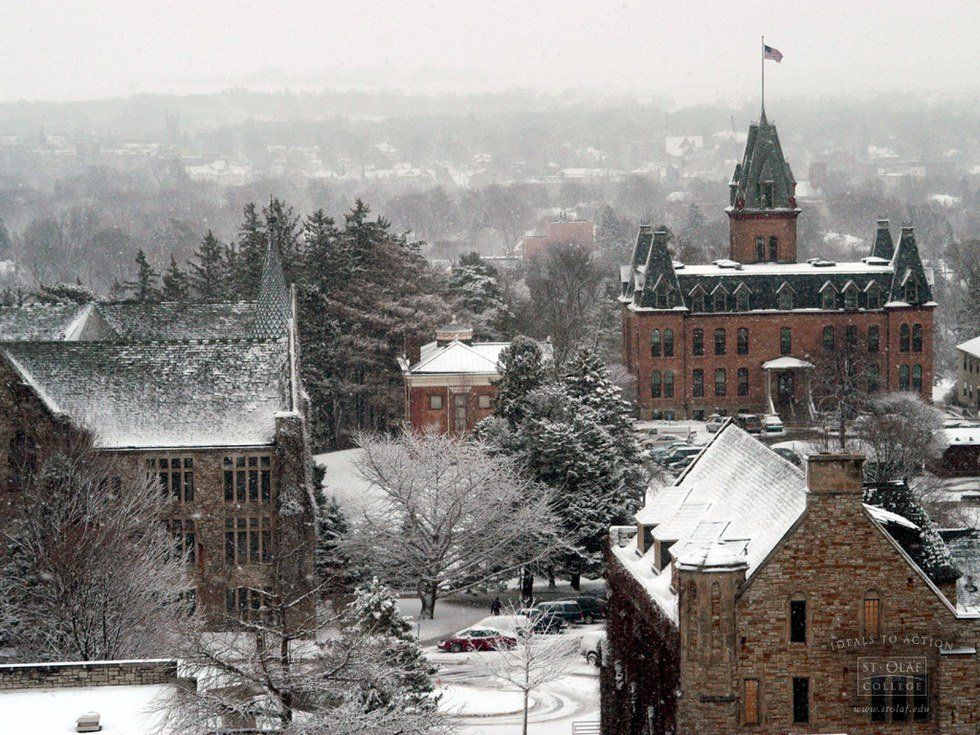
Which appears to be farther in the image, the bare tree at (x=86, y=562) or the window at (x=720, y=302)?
the window at (x=720, y=302)

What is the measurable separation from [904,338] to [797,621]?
6741cm

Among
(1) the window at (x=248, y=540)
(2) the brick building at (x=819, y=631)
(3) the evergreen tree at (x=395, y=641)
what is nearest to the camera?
(2) the brick building at (x=819, y=631)

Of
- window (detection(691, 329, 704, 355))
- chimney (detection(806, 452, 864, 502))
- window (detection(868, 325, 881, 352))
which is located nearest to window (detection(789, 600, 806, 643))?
chimney (detection(806, 452, 864, 502))

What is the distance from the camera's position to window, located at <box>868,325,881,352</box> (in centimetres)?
10281

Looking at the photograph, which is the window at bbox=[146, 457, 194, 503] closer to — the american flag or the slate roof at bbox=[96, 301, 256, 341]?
the slate roof at bbox=[96, 301, 256, 341]

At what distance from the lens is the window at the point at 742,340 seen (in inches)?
4065

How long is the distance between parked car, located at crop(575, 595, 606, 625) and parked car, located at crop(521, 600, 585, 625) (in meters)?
0.33

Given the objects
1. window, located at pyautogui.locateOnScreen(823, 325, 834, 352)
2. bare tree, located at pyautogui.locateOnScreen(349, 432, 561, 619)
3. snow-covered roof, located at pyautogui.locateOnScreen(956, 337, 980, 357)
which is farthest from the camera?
snow-covered roof, located at pyautogui.locateOnScreen(956, 337, 980, 357)

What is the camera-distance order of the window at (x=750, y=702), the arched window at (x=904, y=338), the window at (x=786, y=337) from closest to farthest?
the window at (x=750, y=702) < the arched window at (x=904, y=338) < the window at (x=786, y=337)

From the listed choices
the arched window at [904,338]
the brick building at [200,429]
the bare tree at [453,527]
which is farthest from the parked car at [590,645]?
the arched window at [904,338]

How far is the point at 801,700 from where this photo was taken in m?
38.1

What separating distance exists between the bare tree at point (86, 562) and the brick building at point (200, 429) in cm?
104

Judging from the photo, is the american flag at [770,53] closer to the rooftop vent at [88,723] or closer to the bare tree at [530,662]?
the bare tree at [530,662]

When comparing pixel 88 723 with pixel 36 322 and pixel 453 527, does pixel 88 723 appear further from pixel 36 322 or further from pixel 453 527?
pixel 36 322
